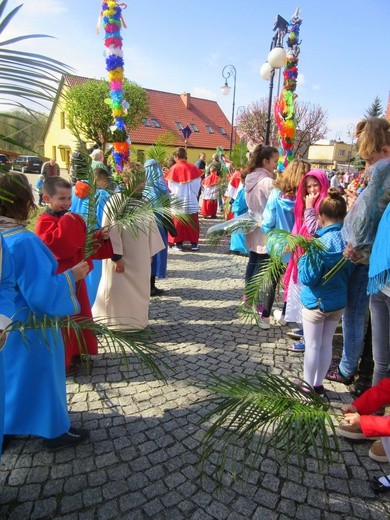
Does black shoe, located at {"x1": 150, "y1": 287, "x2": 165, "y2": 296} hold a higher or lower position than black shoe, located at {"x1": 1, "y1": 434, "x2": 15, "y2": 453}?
higher

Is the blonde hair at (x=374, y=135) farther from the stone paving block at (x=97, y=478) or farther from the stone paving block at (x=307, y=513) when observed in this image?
the stone paving block at (x=97, y=478)

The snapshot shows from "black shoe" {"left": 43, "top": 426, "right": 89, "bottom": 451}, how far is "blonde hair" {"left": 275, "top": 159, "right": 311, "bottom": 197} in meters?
2.85

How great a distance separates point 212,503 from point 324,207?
208 centimetres

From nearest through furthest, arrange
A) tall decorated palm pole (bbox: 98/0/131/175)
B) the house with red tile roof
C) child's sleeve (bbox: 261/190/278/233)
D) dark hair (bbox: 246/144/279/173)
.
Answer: child's sleeve (bbox: 261/190/278/233) < dark hair (bbox: 246/144/279/173) < tall decorated palm pole (bbox: 98/0/131/175) < the house with red tile roof

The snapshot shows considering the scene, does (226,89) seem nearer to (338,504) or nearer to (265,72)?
(265,72)

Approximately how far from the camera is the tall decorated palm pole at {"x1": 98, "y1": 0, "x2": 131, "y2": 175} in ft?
17.2

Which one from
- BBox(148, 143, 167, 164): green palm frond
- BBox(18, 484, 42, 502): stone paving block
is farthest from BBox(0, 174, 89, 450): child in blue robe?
BBox(148, 143, 167, 164): green palm frond

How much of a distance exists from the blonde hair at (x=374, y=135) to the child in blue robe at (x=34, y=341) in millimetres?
1982

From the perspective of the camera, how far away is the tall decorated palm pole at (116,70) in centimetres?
525

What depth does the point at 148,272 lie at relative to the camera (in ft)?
13.4

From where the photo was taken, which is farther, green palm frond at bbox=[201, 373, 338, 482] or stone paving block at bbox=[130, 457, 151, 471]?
stone paving block at bbox=[130, 457, 151, 471]

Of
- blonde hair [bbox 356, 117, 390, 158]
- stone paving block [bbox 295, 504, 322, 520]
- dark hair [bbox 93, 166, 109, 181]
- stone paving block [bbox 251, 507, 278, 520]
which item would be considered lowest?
stone paving block [bbox 251, 507, 278, 520]

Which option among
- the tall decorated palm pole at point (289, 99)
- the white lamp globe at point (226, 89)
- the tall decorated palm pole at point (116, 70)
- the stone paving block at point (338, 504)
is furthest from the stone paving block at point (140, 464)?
the white lamp globe at point (226, 89)

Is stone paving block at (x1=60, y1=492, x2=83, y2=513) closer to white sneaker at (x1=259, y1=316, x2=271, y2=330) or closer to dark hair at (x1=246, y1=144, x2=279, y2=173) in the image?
white sneaker at (x1=259, y1=316, x2=271, y2=330)
